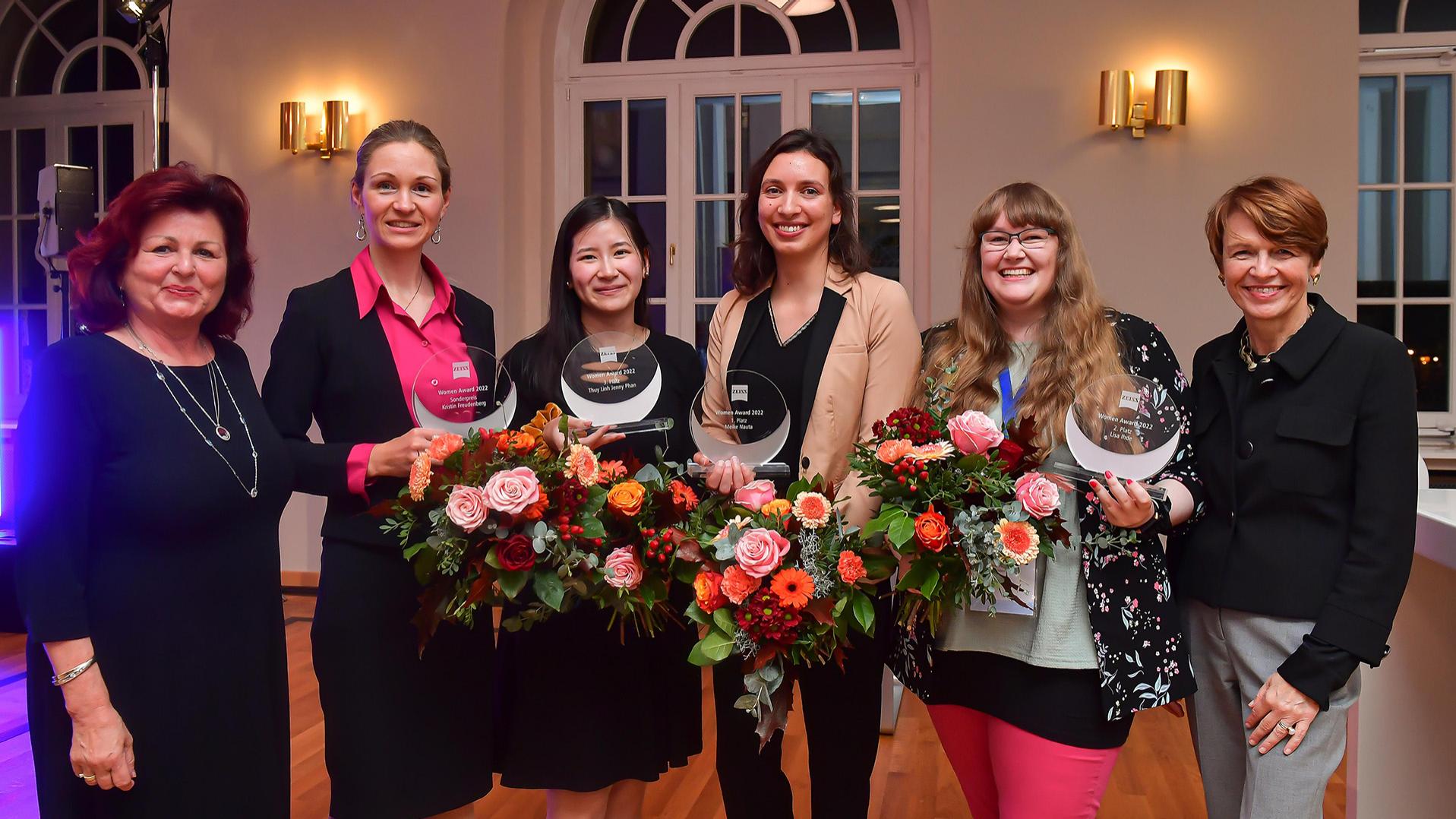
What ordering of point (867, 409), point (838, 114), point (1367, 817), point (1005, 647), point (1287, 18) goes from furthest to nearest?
point (838, 114)
point (1287, 18)
point (1367, 817)
point (867, 409)
point (1005, 647)

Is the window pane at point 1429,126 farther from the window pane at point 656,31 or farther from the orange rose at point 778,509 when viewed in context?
the orange rose at point 778,509

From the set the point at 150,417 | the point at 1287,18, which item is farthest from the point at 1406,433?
the point at 1287,18

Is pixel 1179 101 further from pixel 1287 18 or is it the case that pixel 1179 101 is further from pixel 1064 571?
pixel 1064 571

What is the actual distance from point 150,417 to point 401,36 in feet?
14.8

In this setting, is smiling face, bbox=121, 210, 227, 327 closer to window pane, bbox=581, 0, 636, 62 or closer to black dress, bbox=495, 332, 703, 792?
black dress, bbox=495, 332, 703, 792

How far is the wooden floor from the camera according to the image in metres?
3.08

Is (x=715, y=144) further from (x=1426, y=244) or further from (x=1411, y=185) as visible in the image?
(x=1426, y=244)

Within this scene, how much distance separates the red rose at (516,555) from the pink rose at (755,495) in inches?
14.1

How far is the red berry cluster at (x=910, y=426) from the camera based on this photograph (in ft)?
5.46

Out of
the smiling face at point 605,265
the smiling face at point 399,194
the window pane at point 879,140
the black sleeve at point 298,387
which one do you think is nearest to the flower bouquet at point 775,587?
the smiling face at point 605,265

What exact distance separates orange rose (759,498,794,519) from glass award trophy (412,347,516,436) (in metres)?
0.52

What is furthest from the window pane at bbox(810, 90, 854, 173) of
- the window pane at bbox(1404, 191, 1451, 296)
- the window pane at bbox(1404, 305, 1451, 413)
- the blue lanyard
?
the blue lanyard

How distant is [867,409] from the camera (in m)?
1.97

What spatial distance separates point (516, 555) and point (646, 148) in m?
4.37
